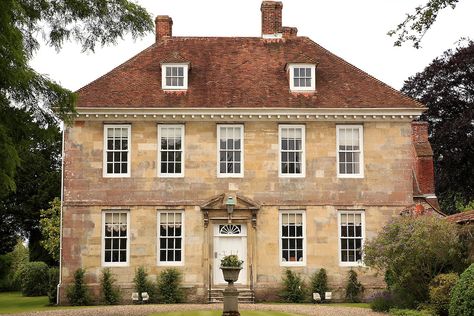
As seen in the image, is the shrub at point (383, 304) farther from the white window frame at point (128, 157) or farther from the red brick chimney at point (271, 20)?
the red brick chimney at point (271, 20)

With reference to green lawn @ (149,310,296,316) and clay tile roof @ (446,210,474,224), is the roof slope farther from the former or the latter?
green lawn @ (149,310,296,316)

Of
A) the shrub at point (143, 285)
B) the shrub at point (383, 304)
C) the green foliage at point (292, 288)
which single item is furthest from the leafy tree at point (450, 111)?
the shrub at point (143, 285)

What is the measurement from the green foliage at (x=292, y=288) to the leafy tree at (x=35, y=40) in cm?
1247

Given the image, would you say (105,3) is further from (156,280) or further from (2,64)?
(156,280)

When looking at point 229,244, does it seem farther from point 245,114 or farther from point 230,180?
point 245,114

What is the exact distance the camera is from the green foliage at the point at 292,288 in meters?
27.0

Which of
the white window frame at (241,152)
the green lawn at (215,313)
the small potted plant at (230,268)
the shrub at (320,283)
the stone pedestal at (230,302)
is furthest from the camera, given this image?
the white window frame at (241,152)

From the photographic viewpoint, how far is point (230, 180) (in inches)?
1100

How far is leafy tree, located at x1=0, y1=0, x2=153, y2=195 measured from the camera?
14.5m

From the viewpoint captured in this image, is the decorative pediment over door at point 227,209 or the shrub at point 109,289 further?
the decorative pediment over door at point 227,209

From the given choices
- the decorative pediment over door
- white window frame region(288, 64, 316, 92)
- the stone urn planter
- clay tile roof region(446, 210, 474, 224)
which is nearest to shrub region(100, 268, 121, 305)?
the decorative pediment over door

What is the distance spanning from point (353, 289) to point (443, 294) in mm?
7295

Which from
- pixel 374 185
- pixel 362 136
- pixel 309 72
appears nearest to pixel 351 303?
pixel 374 185

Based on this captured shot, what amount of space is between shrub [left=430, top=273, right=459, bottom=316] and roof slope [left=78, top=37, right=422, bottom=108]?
9.27 meters
